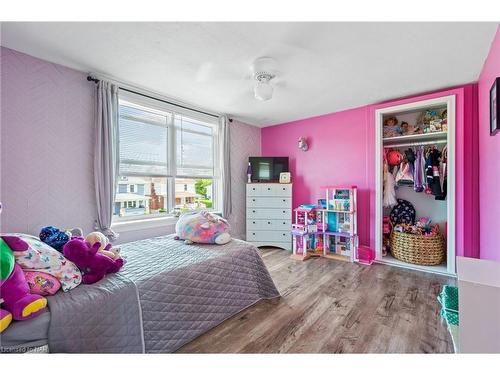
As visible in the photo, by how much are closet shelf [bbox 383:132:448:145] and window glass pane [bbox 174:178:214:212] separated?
2.74 m

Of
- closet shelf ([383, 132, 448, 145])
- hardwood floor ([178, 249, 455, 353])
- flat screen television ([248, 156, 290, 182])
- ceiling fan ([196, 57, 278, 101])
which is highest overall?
ceiling fan ([196, 57, 278, 101])

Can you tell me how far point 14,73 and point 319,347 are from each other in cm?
315

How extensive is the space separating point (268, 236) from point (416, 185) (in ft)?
7.29

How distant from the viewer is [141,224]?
2734 mm

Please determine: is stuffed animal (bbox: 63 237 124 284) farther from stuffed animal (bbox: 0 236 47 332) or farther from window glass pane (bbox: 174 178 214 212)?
window glass pane (bbox: 174 178 214 212)

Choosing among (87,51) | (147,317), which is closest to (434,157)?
Result: (147,317)

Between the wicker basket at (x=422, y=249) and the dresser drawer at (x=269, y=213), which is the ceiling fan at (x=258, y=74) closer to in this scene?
the dresser drawer at (x=269, y=213)

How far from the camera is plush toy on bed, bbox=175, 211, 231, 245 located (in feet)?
7.29

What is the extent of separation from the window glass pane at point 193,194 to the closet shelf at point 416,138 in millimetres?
2736

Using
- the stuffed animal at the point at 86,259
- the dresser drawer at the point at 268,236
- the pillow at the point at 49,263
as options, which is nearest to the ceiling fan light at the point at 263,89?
the stuffed animal at the point at 86,259

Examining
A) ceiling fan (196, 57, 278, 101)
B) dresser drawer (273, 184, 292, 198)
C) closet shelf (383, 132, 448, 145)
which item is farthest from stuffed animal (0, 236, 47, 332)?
closet shelf (383, 132, 448, 145)

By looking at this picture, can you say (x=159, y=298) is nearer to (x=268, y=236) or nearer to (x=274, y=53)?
(x=274, y=53)

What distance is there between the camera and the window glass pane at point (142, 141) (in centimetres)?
266
